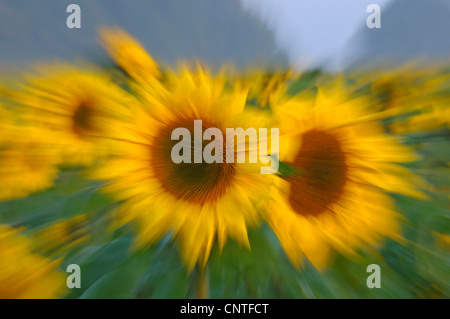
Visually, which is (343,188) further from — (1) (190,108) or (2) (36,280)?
(2) (36,280)

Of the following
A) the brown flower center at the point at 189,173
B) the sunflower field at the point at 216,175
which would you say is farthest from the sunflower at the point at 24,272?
the brown flower center at the point at 189,173

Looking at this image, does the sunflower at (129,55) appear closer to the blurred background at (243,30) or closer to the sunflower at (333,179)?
the blurred background at (243,30)

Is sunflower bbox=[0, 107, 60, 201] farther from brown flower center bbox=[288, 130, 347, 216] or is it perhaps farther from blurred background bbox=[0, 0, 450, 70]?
brown flower center bbox=[288, 130, 347, 216]

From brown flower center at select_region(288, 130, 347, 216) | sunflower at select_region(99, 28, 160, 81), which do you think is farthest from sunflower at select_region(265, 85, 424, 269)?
sunflower at select_region(99, 28, 160, 81)

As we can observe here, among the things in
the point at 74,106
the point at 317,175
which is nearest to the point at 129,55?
the point at 74,106

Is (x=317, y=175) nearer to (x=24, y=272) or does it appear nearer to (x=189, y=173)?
(x=189, y=173)

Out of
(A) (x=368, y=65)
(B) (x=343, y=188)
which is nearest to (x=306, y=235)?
(B) (x=343, y=188)
